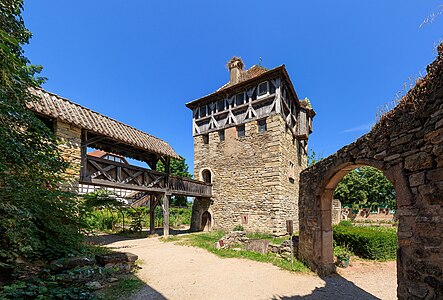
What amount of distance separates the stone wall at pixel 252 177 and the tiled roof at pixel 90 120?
4516 mm

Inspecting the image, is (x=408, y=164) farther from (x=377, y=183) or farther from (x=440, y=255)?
(x=377, y=183)

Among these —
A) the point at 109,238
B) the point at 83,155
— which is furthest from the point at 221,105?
the point at 109,238

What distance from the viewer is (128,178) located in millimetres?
9469

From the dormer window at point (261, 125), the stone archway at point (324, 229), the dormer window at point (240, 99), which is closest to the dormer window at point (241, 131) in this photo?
the dormer window at point (261, 125)

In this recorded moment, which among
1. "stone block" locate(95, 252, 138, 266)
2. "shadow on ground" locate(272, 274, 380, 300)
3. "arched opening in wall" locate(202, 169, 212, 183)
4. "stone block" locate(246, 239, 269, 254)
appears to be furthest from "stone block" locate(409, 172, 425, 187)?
"arched opening in wall" locate(202, 169, 212, 183)

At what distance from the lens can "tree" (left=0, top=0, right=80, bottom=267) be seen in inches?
114

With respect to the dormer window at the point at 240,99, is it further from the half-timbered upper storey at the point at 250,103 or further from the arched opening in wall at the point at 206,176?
the arched opening in wall at the point at 206,176

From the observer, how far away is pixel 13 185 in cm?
316

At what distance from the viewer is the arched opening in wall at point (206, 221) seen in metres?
14.9

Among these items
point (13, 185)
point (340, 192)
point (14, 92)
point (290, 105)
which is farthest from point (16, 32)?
point (340, 192)

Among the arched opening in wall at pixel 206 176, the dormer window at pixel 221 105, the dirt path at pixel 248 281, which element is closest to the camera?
the dirt path at pixel 248 281

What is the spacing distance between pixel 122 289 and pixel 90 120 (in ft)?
20.3

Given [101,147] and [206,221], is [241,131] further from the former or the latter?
[101,147]

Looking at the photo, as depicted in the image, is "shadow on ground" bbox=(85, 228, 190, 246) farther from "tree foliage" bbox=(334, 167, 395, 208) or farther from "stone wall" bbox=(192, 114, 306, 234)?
"tree foliage" bbox=(334, 167, 395, 208)
